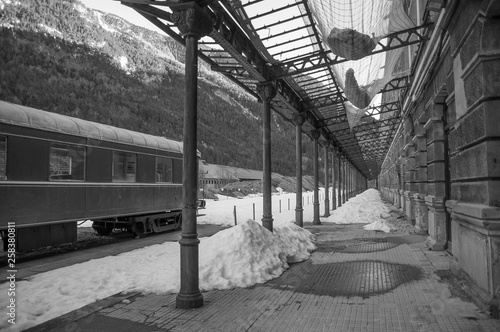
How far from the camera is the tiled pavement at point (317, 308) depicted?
4402 mm

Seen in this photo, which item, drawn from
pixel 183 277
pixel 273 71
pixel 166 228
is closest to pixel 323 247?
pixel 273 71

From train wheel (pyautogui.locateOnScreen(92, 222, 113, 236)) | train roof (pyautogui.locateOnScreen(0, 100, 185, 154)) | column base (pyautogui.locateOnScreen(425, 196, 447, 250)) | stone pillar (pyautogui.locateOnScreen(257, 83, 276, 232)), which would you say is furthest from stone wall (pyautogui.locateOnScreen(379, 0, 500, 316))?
train wheel (pyautogui.locateOnScreen(92, 222, 113, 236))

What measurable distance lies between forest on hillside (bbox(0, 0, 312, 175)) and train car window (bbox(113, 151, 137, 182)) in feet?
232

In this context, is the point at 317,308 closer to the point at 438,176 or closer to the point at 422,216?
the point at 438,176

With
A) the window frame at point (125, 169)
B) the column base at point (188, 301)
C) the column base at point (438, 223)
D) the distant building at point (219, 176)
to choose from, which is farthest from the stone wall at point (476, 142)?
the distant building at point (219, 176)

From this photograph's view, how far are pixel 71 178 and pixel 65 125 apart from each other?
1.43 m

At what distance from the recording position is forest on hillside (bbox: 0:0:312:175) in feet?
342

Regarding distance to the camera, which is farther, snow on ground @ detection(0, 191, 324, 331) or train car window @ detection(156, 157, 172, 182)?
train car window @ detection(156, 157, 172, 182)

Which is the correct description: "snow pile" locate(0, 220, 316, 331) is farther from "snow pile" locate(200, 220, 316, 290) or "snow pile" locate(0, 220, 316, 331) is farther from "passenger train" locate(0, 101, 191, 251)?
"passenger train" locate(0, 101, 191, 251)

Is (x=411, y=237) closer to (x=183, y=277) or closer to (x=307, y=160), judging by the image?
(x=183, y=277)

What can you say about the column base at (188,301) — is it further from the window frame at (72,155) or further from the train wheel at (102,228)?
the train wheel at (102,228)

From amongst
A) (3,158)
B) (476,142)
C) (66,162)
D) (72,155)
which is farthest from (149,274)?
(476,142)

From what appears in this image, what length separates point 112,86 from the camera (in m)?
132

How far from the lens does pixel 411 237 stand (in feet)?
37.4
